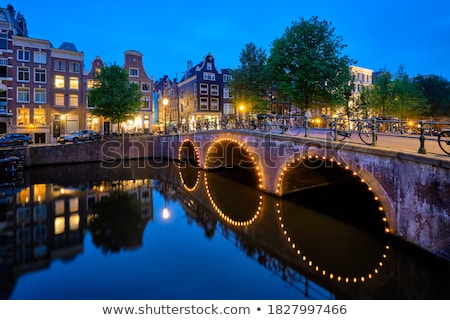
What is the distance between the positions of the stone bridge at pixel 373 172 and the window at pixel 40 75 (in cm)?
1522

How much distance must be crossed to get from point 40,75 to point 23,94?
11.2 feet

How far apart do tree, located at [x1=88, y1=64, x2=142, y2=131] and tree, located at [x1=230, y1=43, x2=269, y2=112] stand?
13590 mm

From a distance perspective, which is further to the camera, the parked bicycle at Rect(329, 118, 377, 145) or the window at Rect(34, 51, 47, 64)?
the window at Rect(34, 51, 47, 64)

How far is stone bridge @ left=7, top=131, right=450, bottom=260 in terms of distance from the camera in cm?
897

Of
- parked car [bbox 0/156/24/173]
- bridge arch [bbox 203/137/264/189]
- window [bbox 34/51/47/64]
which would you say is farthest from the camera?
window [bbox 34/51/47/64]

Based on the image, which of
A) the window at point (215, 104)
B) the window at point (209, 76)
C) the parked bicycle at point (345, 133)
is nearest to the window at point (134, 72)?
the window at point (209, 76)

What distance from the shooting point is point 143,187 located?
23219mm

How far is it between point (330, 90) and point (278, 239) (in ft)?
68.4

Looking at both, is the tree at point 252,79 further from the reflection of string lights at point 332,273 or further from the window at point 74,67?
the reflection of string lights at point 332,273

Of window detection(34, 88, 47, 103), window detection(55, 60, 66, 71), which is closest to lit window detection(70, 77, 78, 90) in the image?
window detection(55, 60, 66, 71)

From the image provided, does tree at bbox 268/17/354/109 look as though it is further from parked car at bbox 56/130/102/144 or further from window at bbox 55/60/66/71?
window at bbox 55/60/66/71

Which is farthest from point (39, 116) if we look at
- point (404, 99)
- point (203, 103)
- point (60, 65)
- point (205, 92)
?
point (404, 99)

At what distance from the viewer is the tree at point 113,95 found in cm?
3638

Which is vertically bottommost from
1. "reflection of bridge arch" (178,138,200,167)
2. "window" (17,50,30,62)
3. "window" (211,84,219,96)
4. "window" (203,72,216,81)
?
"reflection of bridge arch" (178,138,200,167)
